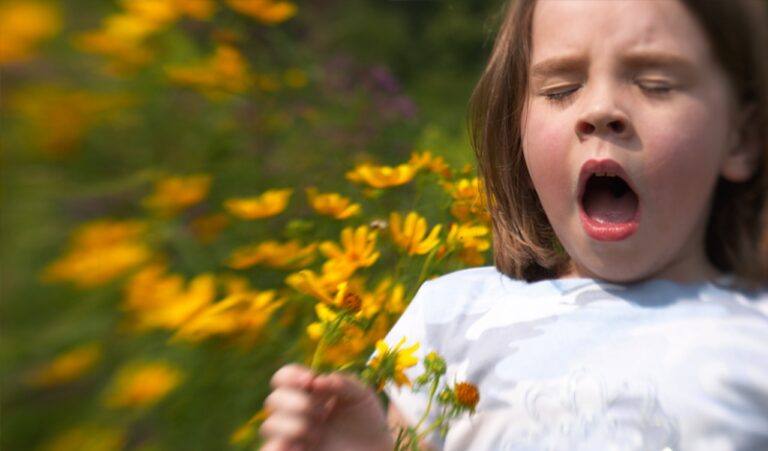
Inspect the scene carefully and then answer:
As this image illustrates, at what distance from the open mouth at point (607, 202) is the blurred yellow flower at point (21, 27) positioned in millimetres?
525

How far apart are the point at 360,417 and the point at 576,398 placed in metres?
0.21

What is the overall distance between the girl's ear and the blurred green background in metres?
0.41

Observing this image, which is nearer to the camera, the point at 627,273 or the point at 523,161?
the point at 627,273

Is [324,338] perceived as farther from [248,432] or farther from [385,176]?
[385,176]

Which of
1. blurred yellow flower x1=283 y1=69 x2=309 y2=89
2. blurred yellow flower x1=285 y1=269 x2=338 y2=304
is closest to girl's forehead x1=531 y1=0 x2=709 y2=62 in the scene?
blurred yellow flower x1=285 y1=269 x2=338 y2=304

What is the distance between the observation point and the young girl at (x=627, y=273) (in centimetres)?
81

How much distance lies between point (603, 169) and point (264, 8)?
954 mm

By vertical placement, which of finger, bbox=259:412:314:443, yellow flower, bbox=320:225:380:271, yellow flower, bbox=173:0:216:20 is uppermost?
yellow flower, bbox=173:0:216:20

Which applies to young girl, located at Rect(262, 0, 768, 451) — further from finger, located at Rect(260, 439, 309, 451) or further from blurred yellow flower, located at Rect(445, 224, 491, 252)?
blurred yellow flower, located at Rect(445, 224, 491, 252)

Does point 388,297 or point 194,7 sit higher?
point 194,7

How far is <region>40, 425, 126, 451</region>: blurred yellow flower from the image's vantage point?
2.09 ft

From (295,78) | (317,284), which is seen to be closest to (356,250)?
(317,284)

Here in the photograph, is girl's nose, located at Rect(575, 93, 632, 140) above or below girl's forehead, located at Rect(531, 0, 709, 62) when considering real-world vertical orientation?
below

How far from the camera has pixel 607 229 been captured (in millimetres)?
854
